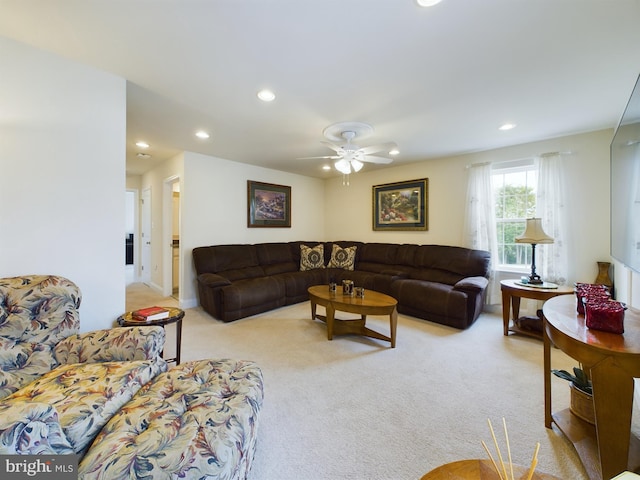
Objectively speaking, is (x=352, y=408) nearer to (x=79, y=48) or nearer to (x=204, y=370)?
(x=204, y=370)

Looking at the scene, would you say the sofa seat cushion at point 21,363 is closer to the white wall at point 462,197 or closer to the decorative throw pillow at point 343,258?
the decorative throw pillow at point 343,258

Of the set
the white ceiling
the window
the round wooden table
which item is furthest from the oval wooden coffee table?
the window

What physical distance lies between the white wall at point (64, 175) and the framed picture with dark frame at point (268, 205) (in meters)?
2.77

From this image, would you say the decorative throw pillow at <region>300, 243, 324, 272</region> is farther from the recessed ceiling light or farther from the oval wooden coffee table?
the recessed ceiling light

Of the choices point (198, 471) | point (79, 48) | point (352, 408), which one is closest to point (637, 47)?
point (352, 408)

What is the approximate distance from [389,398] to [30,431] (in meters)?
1.89

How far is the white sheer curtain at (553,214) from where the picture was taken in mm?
3305

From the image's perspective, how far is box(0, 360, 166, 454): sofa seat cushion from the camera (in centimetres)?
101

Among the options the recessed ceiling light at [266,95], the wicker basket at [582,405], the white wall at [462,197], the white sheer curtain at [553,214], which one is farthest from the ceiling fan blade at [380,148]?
the wicker basket at [582,405]

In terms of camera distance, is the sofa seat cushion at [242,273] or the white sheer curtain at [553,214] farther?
the sofa seat cushion at [242,273]

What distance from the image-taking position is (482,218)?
3.92 metres

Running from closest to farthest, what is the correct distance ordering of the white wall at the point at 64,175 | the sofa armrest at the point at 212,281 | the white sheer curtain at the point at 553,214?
the white wall at the point at 64,175
the white sheer curtain at the point at 553,214
the sofa armrest at the point at 212,281

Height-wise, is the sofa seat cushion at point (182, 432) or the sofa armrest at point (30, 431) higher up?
the sofa armrest at point (30, 431)

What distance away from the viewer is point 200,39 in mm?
1658
